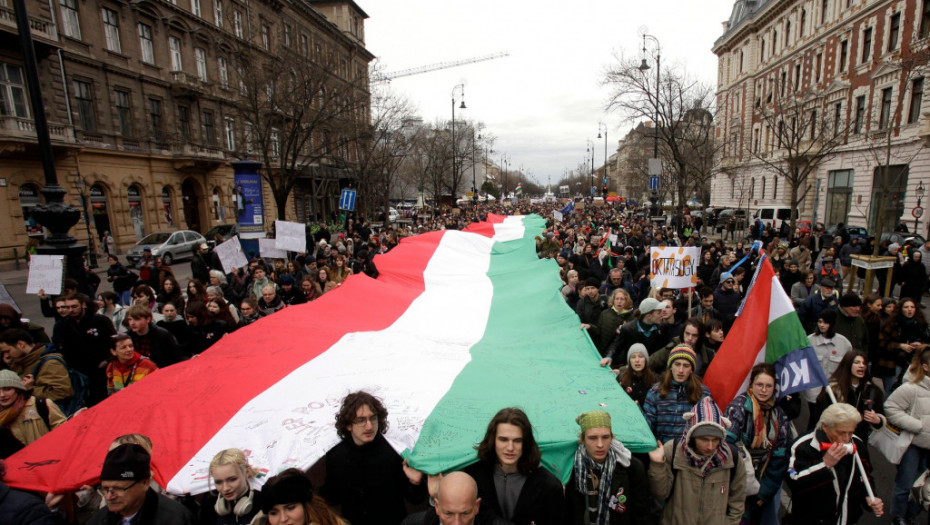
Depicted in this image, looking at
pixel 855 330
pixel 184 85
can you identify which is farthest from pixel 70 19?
pixel 855 330

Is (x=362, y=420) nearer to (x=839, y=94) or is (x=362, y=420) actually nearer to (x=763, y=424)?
(x=763, y=424)

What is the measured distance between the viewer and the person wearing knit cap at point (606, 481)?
3.21 metres

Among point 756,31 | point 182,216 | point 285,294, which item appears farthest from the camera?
point 756,31

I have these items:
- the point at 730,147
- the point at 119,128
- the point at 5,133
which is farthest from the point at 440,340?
the point at 730,147

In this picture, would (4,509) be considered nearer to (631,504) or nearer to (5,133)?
(631,504)

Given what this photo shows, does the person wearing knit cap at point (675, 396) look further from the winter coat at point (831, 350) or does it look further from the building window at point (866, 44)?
the building window at point (866, 44)

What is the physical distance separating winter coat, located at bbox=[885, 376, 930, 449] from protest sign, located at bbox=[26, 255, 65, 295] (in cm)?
1000

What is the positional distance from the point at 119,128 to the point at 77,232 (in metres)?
6.61

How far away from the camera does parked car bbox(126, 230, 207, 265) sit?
67.0 ft

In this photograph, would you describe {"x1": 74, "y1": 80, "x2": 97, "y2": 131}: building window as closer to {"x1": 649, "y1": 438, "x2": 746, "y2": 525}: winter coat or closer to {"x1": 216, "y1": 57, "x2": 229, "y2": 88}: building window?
{"x1": 216, "y1": 57, "x2": 229, "y2": 88}: building window

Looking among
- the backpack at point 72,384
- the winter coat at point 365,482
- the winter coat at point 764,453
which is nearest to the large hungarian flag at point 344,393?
the winter coat at point 365,482

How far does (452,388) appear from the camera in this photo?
443cm

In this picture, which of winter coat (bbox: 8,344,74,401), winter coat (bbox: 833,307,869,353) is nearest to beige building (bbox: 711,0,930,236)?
Answer: winter coat (bbox: 833,307,869,353)

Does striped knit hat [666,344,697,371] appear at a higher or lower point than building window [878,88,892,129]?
lower
